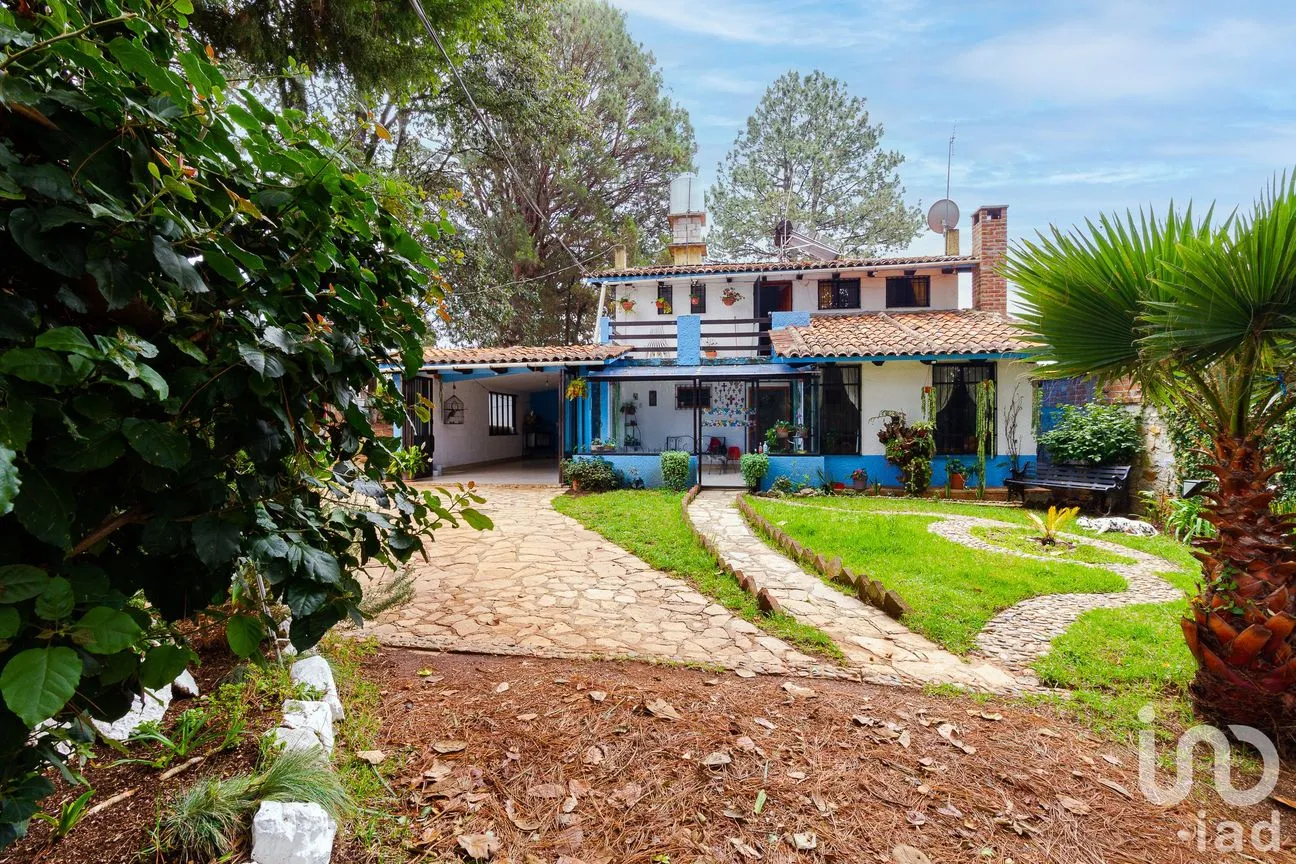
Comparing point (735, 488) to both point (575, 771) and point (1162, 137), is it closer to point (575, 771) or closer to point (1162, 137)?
point (1162, 137)

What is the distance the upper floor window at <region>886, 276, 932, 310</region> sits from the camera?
1639 centimetres

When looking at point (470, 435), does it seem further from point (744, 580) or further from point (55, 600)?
point (55, 600)

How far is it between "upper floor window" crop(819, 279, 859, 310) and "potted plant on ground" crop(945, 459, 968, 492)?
576 cm

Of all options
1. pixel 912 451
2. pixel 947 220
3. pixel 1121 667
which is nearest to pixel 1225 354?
pixel 1121 667

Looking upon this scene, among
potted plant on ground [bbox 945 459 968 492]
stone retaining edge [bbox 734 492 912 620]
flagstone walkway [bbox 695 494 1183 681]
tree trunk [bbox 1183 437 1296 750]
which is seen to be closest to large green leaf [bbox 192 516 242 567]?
tree trunk [bbox 1183 437 1296 750]

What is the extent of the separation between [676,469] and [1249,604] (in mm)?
10573

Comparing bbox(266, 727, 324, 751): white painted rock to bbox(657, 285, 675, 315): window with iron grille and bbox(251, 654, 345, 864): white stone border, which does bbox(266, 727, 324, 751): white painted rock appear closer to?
bbox(251, 654, 345, 864): white stone border

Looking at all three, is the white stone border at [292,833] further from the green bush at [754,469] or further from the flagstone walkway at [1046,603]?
the green bush at [754,469]

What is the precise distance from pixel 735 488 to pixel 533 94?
1039 centimetres

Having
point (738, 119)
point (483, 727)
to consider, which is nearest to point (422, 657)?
point (483, 727)

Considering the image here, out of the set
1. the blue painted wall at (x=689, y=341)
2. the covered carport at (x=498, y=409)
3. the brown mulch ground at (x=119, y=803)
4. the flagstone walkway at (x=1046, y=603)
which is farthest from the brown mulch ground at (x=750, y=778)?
the blue painted wall at (x=689, y=341)

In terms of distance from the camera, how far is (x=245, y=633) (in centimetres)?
124

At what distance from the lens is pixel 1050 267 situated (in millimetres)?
3547

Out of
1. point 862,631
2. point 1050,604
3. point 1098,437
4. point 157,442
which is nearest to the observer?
point 157,442
